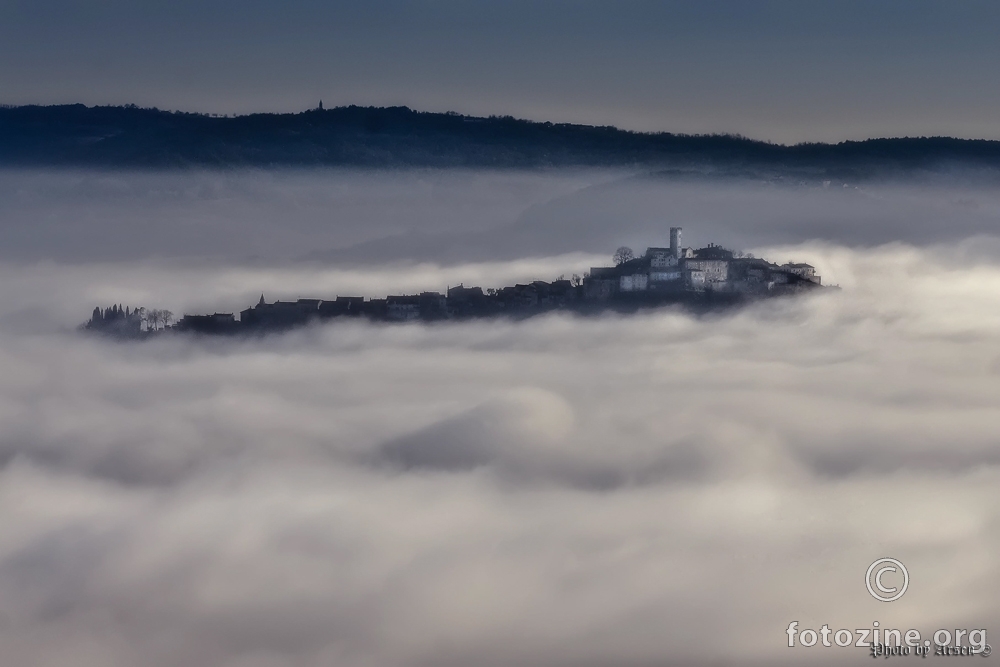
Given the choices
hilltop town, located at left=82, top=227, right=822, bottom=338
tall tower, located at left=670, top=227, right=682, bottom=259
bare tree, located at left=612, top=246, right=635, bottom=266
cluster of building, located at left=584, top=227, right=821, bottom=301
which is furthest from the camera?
bare tree, located at left=612, top=246, right=635, bottom=266

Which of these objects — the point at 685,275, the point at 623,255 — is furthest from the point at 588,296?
the point at 685,275

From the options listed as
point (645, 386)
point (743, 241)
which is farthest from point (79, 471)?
point (743, 241)

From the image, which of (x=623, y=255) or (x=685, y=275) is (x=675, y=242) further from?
(x=623, y=255)

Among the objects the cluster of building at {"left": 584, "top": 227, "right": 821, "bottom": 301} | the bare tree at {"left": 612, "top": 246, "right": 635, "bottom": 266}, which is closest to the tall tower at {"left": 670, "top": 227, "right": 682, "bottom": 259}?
the cluster of building at {"left": 584, "top": 227, "right": 821, "bottom": 301}

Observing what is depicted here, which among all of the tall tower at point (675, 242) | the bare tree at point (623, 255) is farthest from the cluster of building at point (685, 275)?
the bare tree at point (623, 255)

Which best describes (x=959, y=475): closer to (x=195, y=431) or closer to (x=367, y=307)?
(x=367, y=307)

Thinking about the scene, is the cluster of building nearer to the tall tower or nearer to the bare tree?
the tall tower
